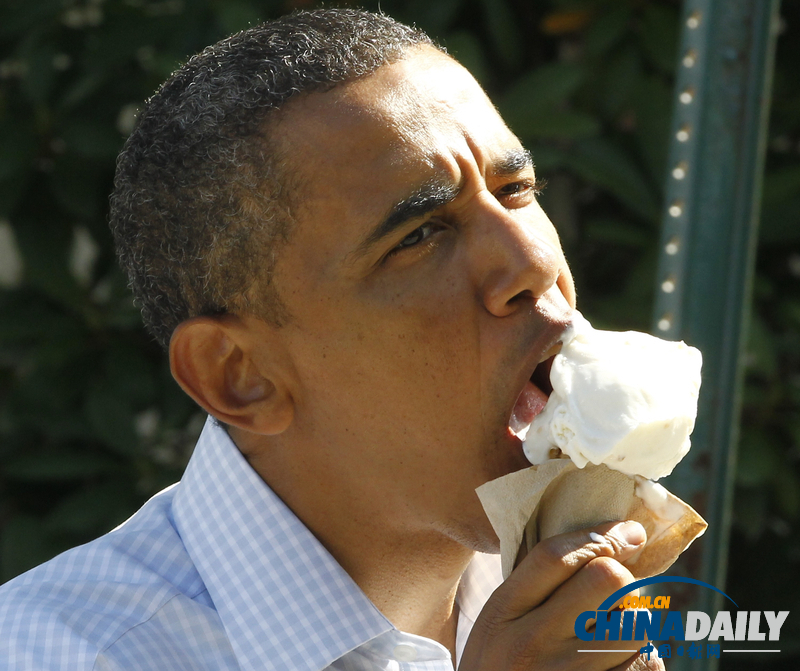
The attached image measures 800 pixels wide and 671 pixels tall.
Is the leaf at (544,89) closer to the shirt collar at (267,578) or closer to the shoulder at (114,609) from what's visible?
Answer: the shirt collar at (267,578)

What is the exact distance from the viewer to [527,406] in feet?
5.10

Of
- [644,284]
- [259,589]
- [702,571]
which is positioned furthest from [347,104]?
[644,284]

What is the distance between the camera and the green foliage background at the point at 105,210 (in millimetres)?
3105

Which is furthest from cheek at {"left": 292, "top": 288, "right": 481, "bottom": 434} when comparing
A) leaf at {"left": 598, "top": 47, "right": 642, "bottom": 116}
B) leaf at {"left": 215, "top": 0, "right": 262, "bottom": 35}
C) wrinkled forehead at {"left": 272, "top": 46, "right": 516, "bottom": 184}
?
leaf at {"left": 598, "top": 47, "right": 642, "bottom": 116}

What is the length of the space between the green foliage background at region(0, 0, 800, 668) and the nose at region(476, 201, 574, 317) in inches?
60.9

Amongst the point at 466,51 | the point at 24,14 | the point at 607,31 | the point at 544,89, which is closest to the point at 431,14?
the point at 466,51

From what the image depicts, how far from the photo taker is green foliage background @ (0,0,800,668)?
3105 millimetres

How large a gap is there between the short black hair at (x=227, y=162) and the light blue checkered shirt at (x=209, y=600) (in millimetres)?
311

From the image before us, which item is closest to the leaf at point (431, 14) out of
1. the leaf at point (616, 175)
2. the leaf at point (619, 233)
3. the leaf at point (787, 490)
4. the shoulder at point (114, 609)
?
the leaf at point (616, 175)

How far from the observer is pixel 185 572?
1667 millimetres

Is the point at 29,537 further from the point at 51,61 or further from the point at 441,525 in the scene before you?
the point at 441,525

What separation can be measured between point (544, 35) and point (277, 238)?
223cm

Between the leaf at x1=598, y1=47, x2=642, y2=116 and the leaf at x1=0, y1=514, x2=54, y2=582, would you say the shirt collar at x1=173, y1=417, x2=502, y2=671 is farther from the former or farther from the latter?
the leaf at x1=598, y1=47, x2=642, y2=116

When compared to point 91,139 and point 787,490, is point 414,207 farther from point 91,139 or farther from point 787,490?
point 787,490
